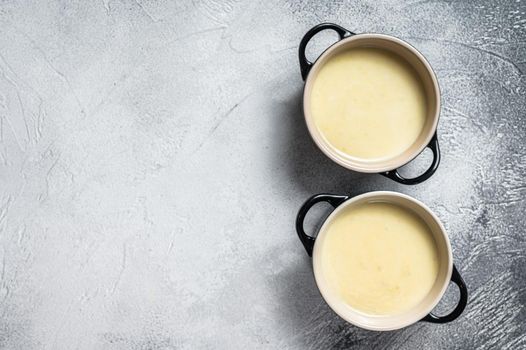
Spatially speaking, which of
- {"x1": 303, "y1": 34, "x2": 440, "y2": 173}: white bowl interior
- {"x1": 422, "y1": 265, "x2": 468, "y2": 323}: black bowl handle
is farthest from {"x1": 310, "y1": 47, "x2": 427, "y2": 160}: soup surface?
{"x1": 422, "y1": 265, "x2": 468, "y2": 323}: black bowl handle

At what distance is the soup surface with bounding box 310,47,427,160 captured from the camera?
3.70 ft

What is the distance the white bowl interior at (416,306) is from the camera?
1106 mm

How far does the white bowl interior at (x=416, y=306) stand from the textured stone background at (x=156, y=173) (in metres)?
0.10

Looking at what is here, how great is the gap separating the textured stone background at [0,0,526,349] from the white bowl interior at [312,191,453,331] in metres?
0.10

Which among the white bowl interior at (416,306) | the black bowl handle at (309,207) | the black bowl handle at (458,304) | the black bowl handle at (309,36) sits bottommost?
the black bowl handle at (458,304)

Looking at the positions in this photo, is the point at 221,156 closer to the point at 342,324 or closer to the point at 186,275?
the point at 186,275

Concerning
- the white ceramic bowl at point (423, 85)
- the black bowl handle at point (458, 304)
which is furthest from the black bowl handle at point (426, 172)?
the black bowl handle at point (458, 304)

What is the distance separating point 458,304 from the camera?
1.14 m

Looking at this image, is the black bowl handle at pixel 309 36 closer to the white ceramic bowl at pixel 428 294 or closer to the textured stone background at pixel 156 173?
the textured stone background at pixel 156 173

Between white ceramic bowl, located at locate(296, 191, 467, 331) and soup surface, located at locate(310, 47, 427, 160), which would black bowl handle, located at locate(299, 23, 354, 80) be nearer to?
soup surface, located at locate(310, 47, 427, 160)

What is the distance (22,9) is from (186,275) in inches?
22.1

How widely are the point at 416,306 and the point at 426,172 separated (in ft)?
0.76

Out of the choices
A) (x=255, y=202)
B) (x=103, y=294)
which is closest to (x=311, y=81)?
(x=255, y=202)

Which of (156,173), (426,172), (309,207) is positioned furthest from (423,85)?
(156,173)
